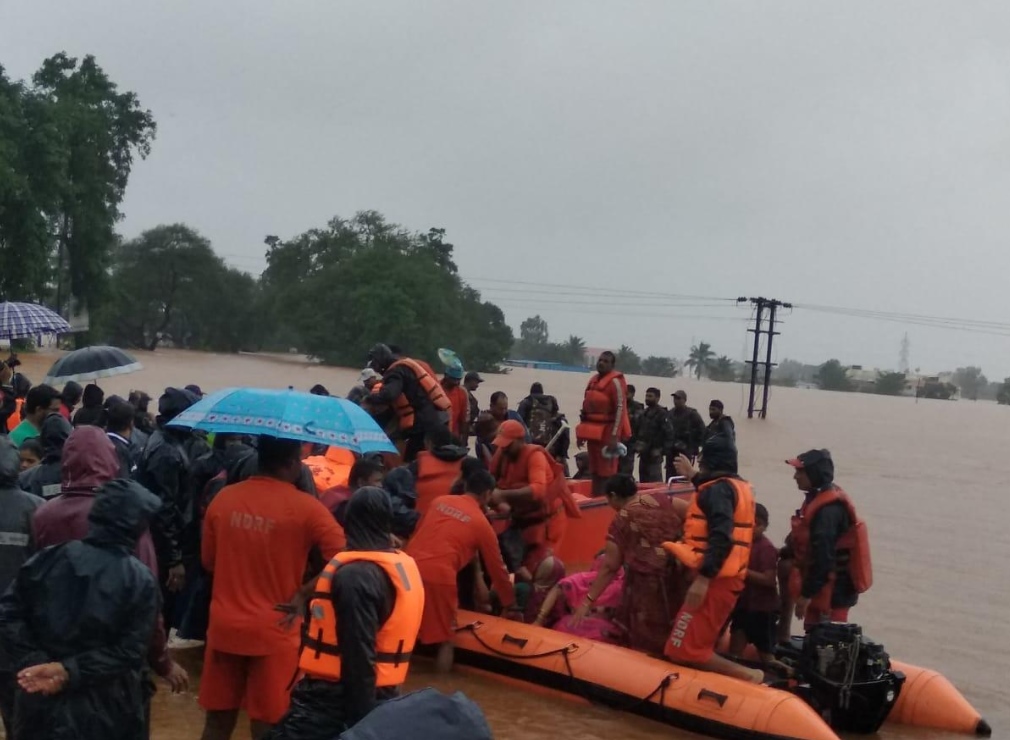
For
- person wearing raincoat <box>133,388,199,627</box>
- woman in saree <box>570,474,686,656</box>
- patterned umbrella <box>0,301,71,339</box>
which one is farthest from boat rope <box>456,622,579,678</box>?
patterned umbrella <box>0,301,71,339</box>

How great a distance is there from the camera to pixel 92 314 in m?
44.0

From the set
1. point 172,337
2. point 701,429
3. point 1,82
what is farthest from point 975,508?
point 172,337

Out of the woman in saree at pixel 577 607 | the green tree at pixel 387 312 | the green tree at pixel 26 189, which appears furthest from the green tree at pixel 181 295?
the woman in saree at pixel 577 607

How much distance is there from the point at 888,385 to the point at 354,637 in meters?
112

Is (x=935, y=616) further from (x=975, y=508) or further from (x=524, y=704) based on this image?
(x=975, y=508)

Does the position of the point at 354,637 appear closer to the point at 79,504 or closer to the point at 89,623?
the point at 89,623

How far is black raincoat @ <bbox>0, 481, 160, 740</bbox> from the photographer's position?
365 centimetres

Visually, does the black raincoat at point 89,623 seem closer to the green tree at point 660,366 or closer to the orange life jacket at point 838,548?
the orange life jacket at point 838,548

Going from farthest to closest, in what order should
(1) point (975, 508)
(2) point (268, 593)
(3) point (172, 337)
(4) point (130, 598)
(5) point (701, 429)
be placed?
1. (3) point (172, 337)
2. (1) point (975, 508)
3. (5) point (701, 429)
4. (2) point (268, 593)
5. (4) point (130, 598)

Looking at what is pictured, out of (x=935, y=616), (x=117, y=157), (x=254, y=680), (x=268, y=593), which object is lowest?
(x=935, y=616)

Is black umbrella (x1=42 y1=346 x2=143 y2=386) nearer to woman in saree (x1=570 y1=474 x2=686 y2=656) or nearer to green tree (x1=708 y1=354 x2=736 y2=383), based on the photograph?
woman in saree (x1=570 y1=474 x2=686 y2=656)

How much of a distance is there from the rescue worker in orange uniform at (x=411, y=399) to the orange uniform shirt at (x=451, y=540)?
2336 millimetres

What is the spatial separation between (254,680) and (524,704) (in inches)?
119

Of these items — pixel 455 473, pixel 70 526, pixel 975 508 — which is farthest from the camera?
pixel 975 508
